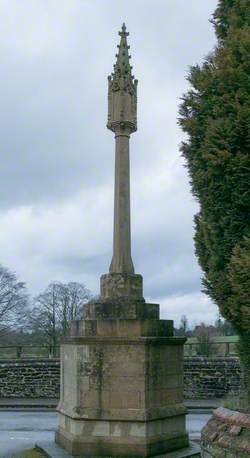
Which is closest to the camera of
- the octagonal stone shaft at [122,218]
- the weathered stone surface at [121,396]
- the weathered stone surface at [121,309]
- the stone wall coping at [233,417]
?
the stone wall coping at [233,417]

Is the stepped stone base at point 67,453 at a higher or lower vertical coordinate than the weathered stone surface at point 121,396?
lower

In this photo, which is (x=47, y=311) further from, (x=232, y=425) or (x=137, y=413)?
(x=232, y=425)

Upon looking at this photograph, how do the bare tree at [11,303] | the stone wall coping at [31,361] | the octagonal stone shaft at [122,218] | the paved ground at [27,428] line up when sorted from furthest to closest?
the bare tree at [11,303]
the stone wall coping at [31,361]
the paved ground at [27,428]
the octagonal stone shaft at [122,218]

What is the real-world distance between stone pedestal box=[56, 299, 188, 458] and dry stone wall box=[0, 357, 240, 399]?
931cm

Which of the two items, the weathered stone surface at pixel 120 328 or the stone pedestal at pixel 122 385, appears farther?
the weathered stone surface at pixel 120 328

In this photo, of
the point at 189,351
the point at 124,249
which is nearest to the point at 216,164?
the point at 124,249

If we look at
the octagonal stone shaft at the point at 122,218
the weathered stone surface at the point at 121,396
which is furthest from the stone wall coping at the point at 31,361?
the octagonal stone shaft at the point at 122,218

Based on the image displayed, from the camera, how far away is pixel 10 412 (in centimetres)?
1684

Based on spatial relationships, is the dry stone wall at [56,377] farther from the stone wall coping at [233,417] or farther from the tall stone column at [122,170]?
the stone wall coping at [233,417]

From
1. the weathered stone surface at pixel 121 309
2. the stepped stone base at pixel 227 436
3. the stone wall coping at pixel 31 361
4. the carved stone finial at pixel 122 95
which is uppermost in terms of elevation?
the carved stone finial at pixel 122 95

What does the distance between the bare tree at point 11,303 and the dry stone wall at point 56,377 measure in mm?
22683

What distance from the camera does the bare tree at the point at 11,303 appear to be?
4309 centimetres

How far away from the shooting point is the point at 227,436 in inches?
238

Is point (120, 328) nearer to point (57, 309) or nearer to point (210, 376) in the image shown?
point (210, 376)
